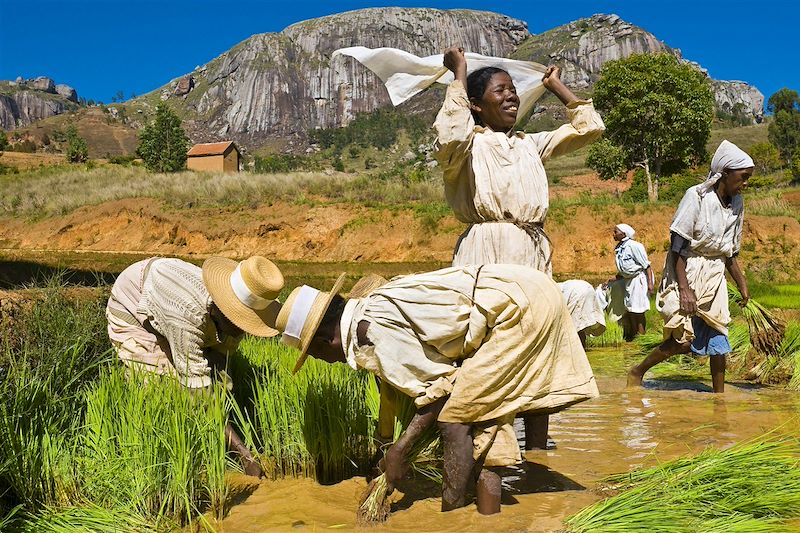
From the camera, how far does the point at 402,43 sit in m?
175

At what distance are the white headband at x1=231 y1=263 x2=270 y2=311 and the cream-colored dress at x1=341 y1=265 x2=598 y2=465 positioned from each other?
2.19 ft

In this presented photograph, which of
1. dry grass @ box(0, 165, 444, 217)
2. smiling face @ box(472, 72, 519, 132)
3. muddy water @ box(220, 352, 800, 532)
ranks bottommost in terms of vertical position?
muddy water @ box(220, 352, 800, 532)

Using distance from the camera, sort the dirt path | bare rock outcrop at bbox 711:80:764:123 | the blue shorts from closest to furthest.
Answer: the blue shorts → the dirt path → bare rock outcrop at bbox 711:80:764:123

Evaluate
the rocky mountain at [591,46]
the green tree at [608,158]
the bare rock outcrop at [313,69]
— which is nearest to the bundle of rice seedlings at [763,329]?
the green tree at [608,158]

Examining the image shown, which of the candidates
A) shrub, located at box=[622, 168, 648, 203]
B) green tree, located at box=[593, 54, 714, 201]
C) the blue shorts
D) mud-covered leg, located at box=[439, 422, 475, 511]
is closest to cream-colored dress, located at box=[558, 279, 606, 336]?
the blue shorts

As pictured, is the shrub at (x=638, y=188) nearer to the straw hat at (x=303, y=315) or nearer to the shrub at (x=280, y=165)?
the straw hat at (x=303, y=315)

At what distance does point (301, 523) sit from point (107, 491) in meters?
0.73

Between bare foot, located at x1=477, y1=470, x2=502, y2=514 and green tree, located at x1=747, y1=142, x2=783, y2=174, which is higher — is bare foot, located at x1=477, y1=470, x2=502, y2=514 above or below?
below

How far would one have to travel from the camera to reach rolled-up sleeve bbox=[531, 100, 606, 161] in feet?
11.8

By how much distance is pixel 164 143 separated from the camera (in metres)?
54.2

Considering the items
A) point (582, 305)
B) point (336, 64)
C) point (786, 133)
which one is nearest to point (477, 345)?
point (582, 305)

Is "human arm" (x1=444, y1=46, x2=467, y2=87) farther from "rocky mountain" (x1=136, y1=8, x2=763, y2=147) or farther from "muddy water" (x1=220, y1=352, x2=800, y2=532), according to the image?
"rocky mountain" (x1=136, y1=8, x2=763, y2=147)

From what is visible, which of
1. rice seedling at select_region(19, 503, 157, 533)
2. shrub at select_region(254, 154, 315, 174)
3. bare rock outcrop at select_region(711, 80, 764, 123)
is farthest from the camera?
bare rock outcrop at select_region(711, 80, 764, 123)

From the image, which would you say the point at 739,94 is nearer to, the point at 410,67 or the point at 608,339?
the point at 608,339
